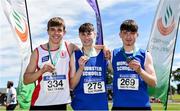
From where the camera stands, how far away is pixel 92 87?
6949 millimetres

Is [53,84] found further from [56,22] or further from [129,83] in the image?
[129,83]

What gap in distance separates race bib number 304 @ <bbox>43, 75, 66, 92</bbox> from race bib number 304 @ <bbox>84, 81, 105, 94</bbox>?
1.28 ft

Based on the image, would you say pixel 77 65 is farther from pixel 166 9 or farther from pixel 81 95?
pixel 166 9

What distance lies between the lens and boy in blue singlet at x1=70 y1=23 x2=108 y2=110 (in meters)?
6.94

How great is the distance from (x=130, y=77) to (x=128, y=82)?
11 centimetres

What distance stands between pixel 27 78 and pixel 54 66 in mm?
462

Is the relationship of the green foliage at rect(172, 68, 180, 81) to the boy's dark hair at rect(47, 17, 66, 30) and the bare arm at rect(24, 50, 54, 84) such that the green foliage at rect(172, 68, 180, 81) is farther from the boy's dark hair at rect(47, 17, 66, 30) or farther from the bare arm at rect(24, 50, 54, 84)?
the bare arm at rect(24, 50, 54, 84)

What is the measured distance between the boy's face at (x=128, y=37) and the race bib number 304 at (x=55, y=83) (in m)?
1.13

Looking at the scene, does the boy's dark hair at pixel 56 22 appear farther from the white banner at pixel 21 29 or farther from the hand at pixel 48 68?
the white banner at pixel 21 29

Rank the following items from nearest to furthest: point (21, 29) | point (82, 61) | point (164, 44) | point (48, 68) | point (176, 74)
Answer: point (48, 68), point (82, 61), point (21, 29), point (164, 44), point (176, 74)

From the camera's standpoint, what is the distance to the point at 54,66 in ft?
22.1

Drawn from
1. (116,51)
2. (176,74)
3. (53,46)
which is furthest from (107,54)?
(176,74)

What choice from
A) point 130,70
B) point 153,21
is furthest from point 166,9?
point 130,70

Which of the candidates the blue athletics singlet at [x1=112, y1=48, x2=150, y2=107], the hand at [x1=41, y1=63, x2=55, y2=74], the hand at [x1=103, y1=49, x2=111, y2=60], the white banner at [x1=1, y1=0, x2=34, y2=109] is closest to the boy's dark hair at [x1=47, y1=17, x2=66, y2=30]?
the hand at [x1=41, y1=63, x2=55, y2=74]
